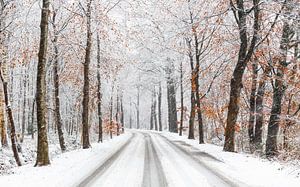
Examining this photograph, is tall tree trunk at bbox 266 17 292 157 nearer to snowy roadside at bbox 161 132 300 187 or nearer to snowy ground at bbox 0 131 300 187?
snowy roadside at bbox 161 132 300 187

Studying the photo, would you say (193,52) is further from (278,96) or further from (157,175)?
(157,175)

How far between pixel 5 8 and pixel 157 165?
42.2ft

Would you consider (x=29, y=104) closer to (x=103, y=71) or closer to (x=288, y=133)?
(x=103, y=71)

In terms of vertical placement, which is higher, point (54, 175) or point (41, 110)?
point (41, 110)

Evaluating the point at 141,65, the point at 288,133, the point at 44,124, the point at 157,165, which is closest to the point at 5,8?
the point at 44,124

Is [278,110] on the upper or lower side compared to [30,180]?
upper

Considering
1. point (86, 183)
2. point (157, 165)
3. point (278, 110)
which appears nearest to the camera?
point (86, 183)

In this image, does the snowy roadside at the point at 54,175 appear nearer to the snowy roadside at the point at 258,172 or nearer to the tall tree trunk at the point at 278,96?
the snowy roadside at the point at 258,172

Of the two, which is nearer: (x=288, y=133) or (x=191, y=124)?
(x=288, y=133)

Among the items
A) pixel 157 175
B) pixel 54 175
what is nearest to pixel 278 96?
pixel 157 175

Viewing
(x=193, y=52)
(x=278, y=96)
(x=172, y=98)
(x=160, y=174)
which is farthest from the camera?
(x=172, y=98)

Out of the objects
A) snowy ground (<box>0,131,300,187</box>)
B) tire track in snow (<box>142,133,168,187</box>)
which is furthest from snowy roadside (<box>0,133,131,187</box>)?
tire track in snow (<box>142,133,168,187</box>)

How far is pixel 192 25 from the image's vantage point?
18.5 m

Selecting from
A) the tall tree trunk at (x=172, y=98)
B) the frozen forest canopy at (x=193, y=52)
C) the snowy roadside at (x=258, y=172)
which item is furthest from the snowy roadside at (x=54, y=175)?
the tall tree trunk at (x=172, y=98)
